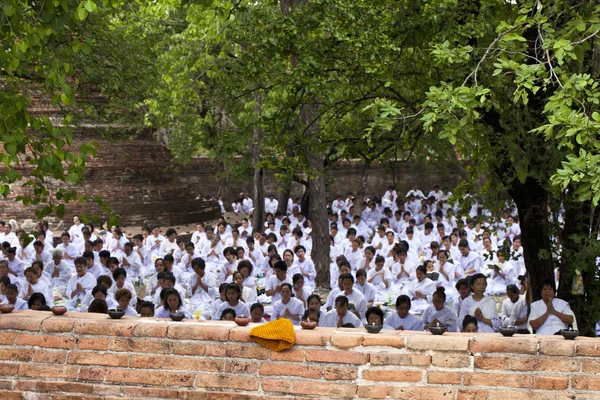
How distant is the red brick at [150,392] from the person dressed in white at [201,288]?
7.48 m

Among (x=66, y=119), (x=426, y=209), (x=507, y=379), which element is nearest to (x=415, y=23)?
(x=66, y=119)

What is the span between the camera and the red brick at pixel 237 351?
4.95 metres

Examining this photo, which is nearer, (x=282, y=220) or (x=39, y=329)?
(x=39, y=329)

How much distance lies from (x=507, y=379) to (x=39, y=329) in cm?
270

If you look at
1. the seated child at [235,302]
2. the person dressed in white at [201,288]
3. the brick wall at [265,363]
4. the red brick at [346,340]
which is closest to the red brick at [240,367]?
the brick wall at [265,363]

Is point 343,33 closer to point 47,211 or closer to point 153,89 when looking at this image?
point 47,211

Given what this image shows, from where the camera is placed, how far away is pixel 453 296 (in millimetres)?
14156

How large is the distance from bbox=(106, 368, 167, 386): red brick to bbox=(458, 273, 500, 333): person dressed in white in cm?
595

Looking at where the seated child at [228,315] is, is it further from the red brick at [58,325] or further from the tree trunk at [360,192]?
the tree trunk at [360,192]

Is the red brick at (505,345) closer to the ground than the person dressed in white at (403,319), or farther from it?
closer to the ground

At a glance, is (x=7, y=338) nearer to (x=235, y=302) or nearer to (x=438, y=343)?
(x=438, y=343)

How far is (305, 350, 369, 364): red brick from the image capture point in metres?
4.83

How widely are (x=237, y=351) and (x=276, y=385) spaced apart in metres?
0.29

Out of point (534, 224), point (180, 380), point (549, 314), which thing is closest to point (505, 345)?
point (180, 380)
